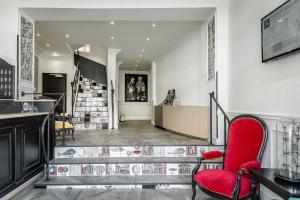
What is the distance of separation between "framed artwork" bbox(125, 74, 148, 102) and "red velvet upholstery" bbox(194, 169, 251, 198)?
416 inches

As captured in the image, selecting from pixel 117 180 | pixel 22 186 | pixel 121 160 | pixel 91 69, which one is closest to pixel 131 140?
pixel 121 160

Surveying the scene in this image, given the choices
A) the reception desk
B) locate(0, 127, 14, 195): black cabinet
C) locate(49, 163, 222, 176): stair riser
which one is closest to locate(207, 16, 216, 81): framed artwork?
the reception desk

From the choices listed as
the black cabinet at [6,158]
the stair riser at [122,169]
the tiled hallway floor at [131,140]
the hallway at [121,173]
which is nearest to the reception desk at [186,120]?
the tiled hallway floor at [131,140]

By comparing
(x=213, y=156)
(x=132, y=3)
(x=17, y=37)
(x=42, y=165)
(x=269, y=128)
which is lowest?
(x=42, y=165)

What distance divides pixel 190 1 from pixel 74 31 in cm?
359

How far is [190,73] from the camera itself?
655 centimetres

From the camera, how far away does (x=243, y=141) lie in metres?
2.97

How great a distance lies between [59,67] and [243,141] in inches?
367

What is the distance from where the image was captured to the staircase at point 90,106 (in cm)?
830

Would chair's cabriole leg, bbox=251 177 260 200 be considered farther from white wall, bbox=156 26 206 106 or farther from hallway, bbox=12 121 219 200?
white wall, bbox=156 26 206 106

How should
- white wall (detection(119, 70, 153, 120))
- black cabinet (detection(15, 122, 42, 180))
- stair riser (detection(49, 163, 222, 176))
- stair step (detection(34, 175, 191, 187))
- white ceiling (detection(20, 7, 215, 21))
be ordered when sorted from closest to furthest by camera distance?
black cabinet (detection(15, 122, 42, 180)) < stair step (detection(34, 175, 191, 187)) < stair riser (detection(49, 163, 222, 176)) < white ceiling (detection(20, 7, 215, 21)) < white wall (detection(119, 70, 153, 120))

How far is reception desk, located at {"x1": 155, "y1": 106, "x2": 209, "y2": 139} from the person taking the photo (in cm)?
525

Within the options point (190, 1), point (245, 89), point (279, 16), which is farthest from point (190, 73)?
point (279, 16)

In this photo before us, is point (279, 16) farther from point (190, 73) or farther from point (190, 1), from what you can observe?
point (190, 73)
